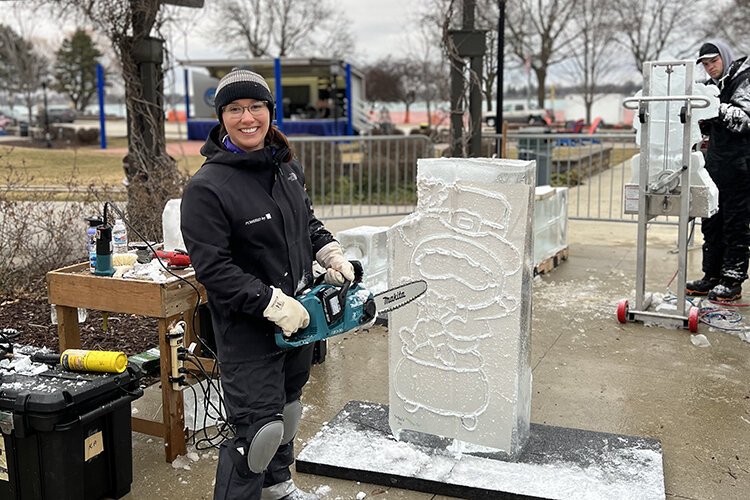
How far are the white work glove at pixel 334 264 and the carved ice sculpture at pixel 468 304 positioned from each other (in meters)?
0.56

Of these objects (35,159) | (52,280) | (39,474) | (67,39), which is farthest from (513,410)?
(67,39)

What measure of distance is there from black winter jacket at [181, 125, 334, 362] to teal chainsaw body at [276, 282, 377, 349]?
0.34 ft

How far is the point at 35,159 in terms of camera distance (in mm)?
20656

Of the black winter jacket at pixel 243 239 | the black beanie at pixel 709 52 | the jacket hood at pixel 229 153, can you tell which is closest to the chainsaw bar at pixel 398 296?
the black winter jacket at pixel 243 239

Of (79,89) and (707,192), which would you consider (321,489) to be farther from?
(79,89)

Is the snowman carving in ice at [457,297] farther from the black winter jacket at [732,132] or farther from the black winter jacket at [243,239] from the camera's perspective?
the black winter jacket at [732,132]

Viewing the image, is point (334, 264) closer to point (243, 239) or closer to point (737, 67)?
point (243, 239)

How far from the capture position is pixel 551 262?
7656mm

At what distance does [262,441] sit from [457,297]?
1243 mm

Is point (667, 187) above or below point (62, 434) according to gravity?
above

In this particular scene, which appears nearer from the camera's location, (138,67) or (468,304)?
(468,304)

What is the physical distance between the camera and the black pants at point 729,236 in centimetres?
620

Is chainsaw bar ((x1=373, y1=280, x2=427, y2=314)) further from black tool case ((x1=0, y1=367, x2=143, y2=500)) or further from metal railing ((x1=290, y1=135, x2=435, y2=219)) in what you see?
metal railing ((x1=290, y1=135, x2=435, y2=219))

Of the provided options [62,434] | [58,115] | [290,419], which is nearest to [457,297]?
[290,419]
